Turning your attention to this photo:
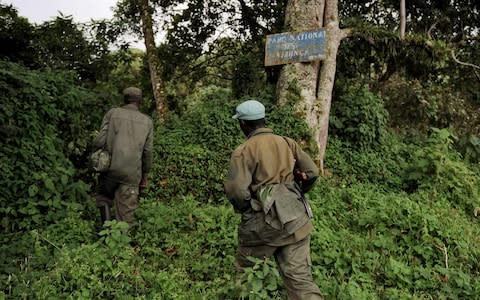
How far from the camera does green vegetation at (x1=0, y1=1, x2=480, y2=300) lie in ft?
14.5

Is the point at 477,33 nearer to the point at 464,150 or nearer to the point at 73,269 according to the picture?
the point at 464,150

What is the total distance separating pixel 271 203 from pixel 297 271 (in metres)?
0.60

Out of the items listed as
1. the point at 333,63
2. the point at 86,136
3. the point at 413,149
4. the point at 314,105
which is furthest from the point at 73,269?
the point at 413,149

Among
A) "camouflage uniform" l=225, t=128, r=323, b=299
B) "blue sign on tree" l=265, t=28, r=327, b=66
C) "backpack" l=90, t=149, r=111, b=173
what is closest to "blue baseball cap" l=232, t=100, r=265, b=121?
"camouflage uniform" l=225, t=128, r=323, b=299

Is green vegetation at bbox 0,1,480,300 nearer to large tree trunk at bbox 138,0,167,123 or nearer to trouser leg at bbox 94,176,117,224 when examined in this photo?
trouser leg at bbox 94,176,117,224

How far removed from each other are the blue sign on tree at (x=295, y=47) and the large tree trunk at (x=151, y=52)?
3417 millimetres

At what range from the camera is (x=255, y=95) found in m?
9.12

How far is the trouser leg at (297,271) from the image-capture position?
144 inches

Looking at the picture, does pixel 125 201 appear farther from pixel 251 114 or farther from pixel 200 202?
pixel 251 114

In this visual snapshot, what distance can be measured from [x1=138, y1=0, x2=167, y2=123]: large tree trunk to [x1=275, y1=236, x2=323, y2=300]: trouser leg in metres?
7.62

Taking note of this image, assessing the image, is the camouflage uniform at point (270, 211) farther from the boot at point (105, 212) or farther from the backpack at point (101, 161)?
the boot at point (105, 212)

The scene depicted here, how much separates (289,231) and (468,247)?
9.81ft

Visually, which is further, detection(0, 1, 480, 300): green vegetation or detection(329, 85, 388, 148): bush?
detection(329, 85, 388, 148): bush

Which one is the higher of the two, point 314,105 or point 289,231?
point 314,105
